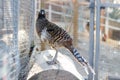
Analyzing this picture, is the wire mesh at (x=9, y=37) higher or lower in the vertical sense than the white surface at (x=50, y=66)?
higher

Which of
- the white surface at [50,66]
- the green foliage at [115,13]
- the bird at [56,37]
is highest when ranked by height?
the green foliage at [115,13]

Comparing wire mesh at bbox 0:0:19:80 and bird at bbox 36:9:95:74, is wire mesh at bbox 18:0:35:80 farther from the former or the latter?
wire mesh at bbox 0:0:19:80

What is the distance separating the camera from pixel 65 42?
436 cm

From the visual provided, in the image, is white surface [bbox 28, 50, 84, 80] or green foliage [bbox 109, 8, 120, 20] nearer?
white surface [bbox 28, 50, 84, 80]

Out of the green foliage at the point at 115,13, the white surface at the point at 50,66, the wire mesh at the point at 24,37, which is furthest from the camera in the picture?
the green foliage at the point at 115,13

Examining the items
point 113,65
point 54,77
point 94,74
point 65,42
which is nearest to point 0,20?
point 54,77

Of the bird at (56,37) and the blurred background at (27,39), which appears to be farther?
the bird at (56,37)

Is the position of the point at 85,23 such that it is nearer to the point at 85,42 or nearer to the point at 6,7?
the point at 85,42

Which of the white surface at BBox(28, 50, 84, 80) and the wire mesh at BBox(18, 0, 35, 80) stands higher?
the wire mesh at BBox(18, 0, 35, 80)

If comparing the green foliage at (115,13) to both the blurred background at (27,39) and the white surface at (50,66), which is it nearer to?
the blurred background at (27,39)

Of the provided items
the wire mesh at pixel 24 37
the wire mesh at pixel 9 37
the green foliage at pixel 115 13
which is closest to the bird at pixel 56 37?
the wire mesh at pixel 24 37

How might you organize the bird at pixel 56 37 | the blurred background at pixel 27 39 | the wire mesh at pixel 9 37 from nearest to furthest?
1. the wire mesh at pixel 9 37
2. the blurred background at pixel 27 39
3. the bird at pixel 56 37

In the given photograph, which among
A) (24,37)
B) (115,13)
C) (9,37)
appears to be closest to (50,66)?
(24,37)

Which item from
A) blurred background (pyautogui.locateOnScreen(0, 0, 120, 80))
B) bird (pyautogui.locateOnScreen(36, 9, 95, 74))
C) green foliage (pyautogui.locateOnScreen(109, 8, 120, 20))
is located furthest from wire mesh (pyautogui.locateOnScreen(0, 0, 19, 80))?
green foliage (pyautogui.locateOnScreen(109, 8, 120, 20))
